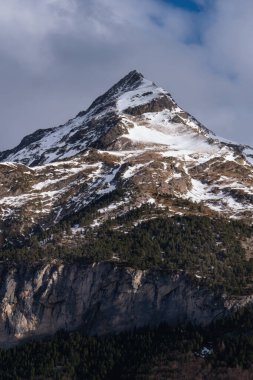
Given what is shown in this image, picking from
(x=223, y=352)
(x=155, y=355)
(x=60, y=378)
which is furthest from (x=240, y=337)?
(x=60, y=378)

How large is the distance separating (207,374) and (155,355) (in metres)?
16.7

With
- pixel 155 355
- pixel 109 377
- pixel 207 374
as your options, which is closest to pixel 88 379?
pixel 109 377

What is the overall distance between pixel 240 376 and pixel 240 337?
56.8ft

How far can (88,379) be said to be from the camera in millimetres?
199375

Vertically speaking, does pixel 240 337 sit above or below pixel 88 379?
above

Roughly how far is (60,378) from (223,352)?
139ft

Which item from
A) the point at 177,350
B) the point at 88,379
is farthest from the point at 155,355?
the point at 88,379

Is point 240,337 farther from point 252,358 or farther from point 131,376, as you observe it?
point 131,376

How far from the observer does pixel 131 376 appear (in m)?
193

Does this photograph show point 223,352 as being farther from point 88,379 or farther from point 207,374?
point 88,379

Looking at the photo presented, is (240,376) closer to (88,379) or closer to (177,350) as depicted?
(177,350)

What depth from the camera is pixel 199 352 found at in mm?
196750

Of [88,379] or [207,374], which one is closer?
[207,374]

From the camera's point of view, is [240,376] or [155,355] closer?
[240,376]
